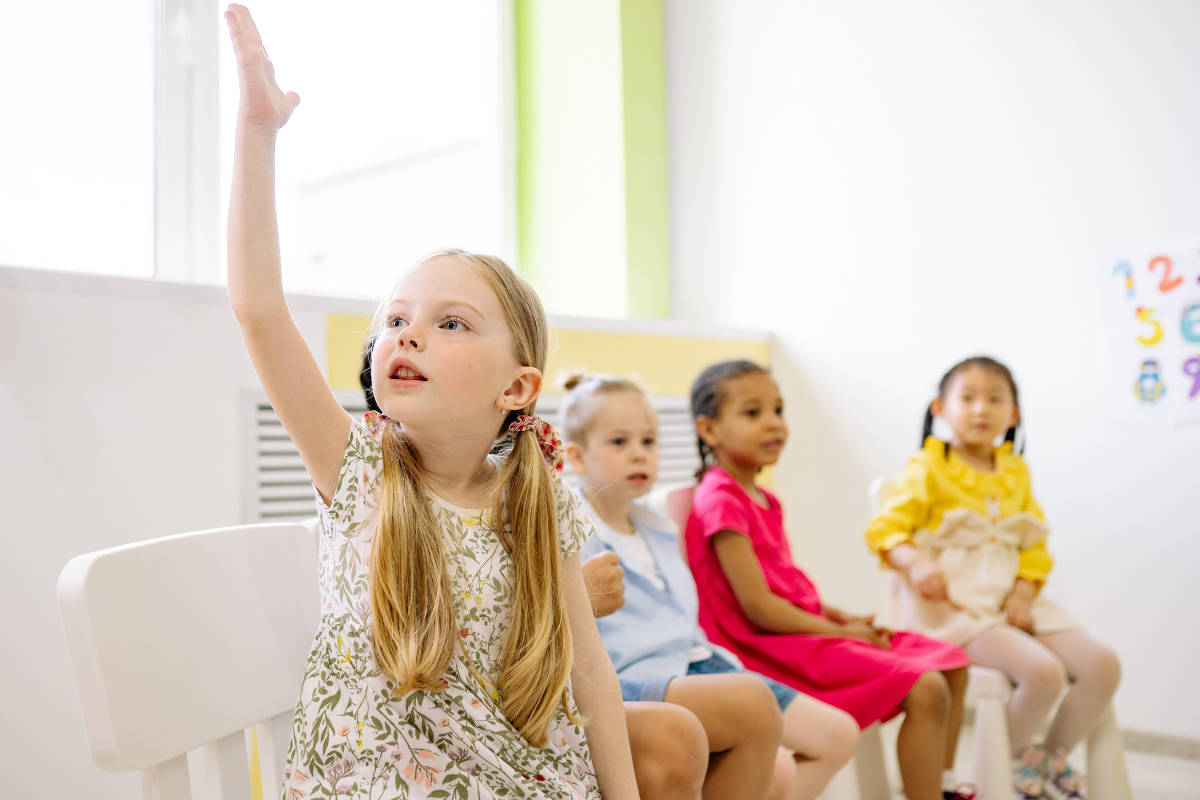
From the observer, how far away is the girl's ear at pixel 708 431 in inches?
67.9

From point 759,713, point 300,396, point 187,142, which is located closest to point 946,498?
point 759,713

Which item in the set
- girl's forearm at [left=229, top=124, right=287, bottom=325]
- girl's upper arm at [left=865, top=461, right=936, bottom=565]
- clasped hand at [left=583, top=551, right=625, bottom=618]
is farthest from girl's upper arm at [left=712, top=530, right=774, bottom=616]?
girl's forearm at [left=229, top=124, right=287, bottom=325]

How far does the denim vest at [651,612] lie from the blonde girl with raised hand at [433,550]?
0.27m

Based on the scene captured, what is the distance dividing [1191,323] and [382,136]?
199 cm

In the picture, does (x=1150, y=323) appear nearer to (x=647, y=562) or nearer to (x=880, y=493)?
(x=880, y=493)

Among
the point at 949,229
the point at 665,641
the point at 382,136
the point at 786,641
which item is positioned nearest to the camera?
the point at 665,641

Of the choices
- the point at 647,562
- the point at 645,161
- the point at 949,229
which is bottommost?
the point at 647,562

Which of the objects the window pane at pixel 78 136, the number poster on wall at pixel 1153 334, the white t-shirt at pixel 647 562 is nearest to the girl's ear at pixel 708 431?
the white t-shirt at pixel 647 562

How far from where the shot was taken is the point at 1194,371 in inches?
77.4

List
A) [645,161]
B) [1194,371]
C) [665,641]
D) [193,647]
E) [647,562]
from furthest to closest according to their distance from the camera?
[645,161] → [1194,371] → [647,562] → [665,641] → [193,647]

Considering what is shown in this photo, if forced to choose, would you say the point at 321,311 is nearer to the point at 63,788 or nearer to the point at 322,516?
the point at 63,788

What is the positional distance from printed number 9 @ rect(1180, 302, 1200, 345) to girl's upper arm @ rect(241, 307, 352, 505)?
1.85 metres

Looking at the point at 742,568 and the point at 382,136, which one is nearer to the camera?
the point at 742,568

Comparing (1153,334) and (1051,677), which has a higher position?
(1153,334)
